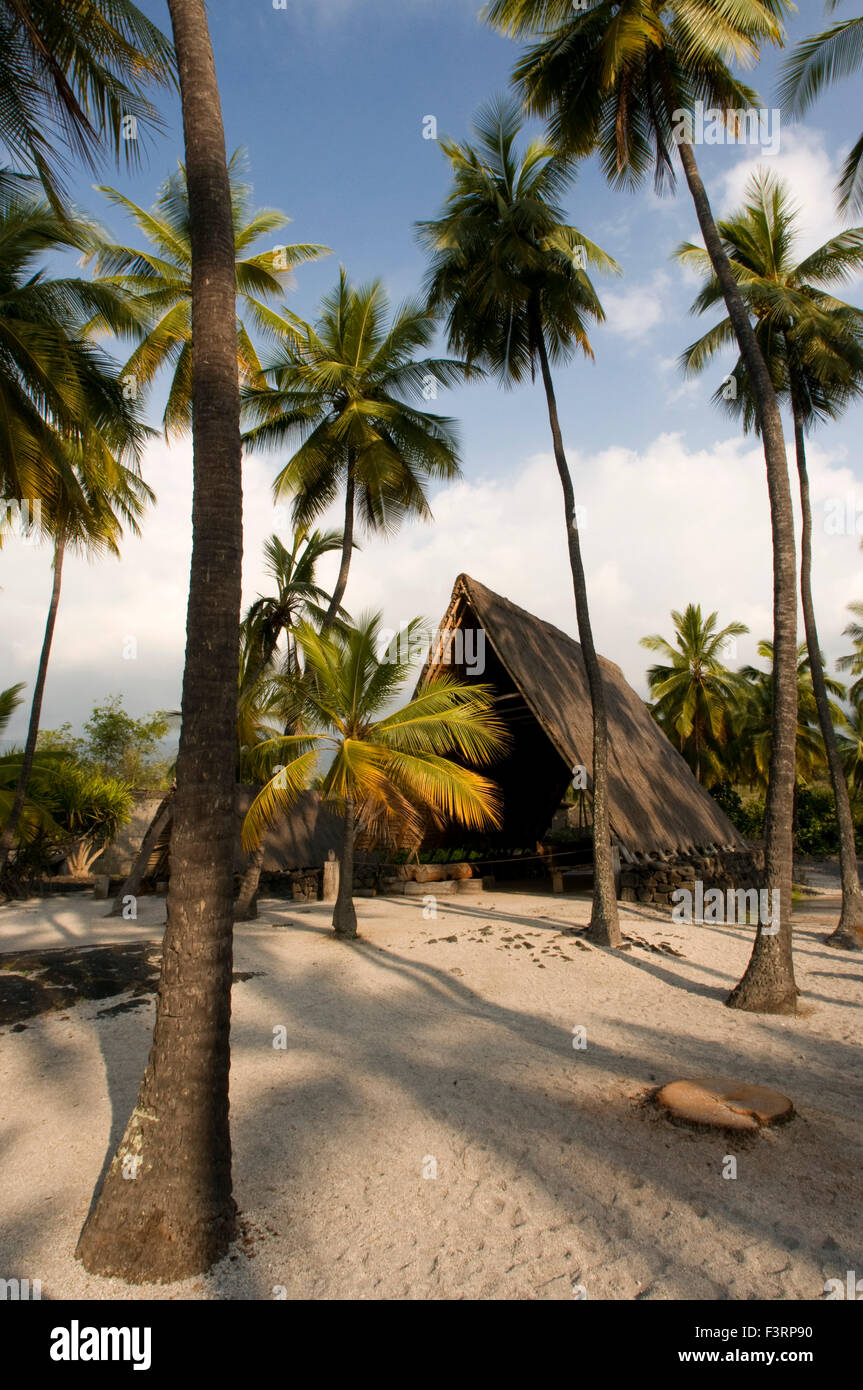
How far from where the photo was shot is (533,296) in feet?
44.2

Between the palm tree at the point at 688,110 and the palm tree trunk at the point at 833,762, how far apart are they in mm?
4904

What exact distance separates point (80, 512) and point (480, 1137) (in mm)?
11017

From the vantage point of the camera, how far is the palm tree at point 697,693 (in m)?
34.8

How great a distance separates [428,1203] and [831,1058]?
4416 millimetres

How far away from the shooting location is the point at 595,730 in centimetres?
1208

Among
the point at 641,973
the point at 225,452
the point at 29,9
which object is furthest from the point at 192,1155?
the point at 29,9

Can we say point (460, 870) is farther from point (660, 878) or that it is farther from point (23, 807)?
point (23, 807)

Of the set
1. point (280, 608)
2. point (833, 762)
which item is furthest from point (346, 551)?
point (833, 762)

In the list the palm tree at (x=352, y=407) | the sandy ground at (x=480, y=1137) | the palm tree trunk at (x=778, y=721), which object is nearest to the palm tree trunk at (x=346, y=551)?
the palm tree at (x=352, y=407)

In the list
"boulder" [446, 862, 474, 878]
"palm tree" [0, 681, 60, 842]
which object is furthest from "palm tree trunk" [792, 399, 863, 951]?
"palm tree" [0, 681, 60, 842]

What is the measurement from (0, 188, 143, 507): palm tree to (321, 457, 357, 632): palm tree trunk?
5542 mm
